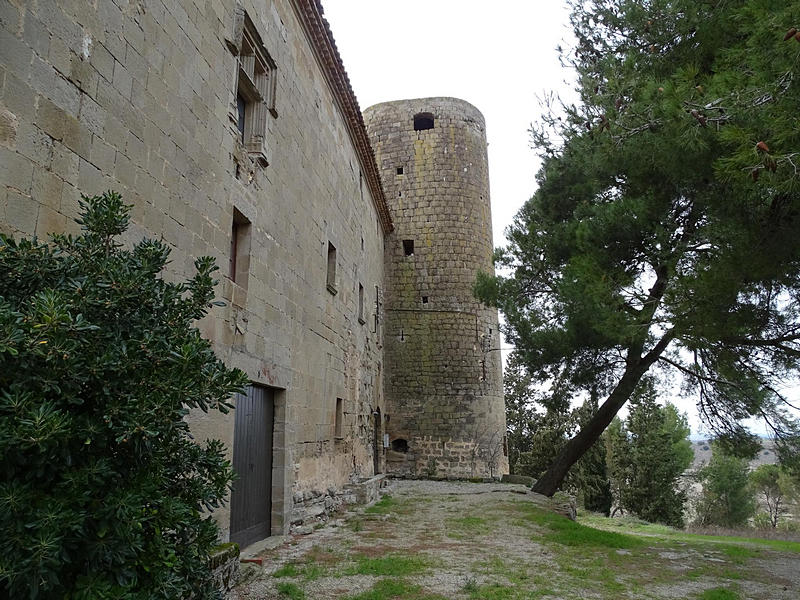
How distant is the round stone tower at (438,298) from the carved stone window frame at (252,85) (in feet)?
35.4

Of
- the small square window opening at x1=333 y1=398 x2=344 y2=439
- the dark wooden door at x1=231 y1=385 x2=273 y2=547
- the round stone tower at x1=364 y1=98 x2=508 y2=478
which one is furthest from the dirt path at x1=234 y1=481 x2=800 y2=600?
the round stone tower at x1=364 y1=98 x2=508 y2=478

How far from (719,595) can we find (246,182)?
254 inches

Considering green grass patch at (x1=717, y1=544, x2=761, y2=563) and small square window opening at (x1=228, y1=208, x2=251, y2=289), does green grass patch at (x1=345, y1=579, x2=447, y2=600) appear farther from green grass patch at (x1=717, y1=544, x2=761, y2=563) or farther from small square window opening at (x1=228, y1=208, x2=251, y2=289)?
green grass patch at (x1=717, y1=544, x2=761, y2=563)

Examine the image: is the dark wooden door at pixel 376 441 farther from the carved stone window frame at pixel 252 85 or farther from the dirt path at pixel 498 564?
the carved stone window frame at pixel 252 85

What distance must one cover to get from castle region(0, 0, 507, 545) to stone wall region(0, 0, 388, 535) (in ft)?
0.05

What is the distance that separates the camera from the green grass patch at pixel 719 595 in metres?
5.11

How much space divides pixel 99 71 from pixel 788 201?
18.6ft

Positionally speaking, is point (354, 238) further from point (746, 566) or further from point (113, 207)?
point (113, 207)

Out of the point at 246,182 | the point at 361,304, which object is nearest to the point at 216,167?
the point at 246,182

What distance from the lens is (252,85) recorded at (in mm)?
6781

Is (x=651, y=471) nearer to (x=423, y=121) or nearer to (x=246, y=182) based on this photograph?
(x=423, y=121)

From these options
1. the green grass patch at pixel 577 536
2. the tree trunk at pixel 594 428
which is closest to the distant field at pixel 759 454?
the tree trunk at pixel 594 428

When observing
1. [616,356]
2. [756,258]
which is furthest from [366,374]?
[756,258]

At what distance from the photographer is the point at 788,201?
16.0ft
